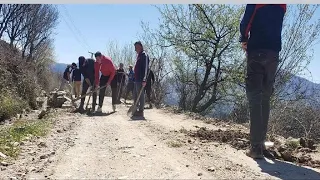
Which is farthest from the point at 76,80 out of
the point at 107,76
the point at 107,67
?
the point at 107,67

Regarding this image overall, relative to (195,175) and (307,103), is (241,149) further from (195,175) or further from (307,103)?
(307,103)

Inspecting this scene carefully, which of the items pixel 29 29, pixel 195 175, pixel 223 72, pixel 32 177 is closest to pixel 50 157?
pixel 32 177

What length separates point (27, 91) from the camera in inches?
553

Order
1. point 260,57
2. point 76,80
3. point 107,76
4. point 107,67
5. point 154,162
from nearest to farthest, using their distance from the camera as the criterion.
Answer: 1. point 154,162
2. point 260,57
3. point 107,67
4. point 107,76
5. point 76,80

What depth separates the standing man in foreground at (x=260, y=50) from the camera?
4000 millimetres

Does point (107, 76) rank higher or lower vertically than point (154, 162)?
higher

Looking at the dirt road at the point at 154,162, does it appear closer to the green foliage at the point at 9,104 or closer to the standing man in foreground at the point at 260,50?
the standing man in foreground at the point at 260,50

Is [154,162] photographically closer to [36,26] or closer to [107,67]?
[107,67]

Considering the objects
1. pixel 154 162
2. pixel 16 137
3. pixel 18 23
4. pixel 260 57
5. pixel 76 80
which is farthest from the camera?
pixel 18 23

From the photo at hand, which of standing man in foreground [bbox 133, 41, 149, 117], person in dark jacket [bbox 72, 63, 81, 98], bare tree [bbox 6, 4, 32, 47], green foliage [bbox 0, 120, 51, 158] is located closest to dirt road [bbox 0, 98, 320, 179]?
green foliage [bbox 0, 120, 51, 158]

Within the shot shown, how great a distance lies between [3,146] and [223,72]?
1515 centimetres

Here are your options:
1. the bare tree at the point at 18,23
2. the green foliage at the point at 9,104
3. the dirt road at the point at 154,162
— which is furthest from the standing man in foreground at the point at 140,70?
the bare tree at the point at 18,23

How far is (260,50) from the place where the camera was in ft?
13.2

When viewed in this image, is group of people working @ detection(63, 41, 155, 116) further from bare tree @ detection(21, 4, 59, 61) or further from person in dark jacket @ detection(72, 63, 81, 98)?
bare tree @ detection(21, 4, 59, 61)
